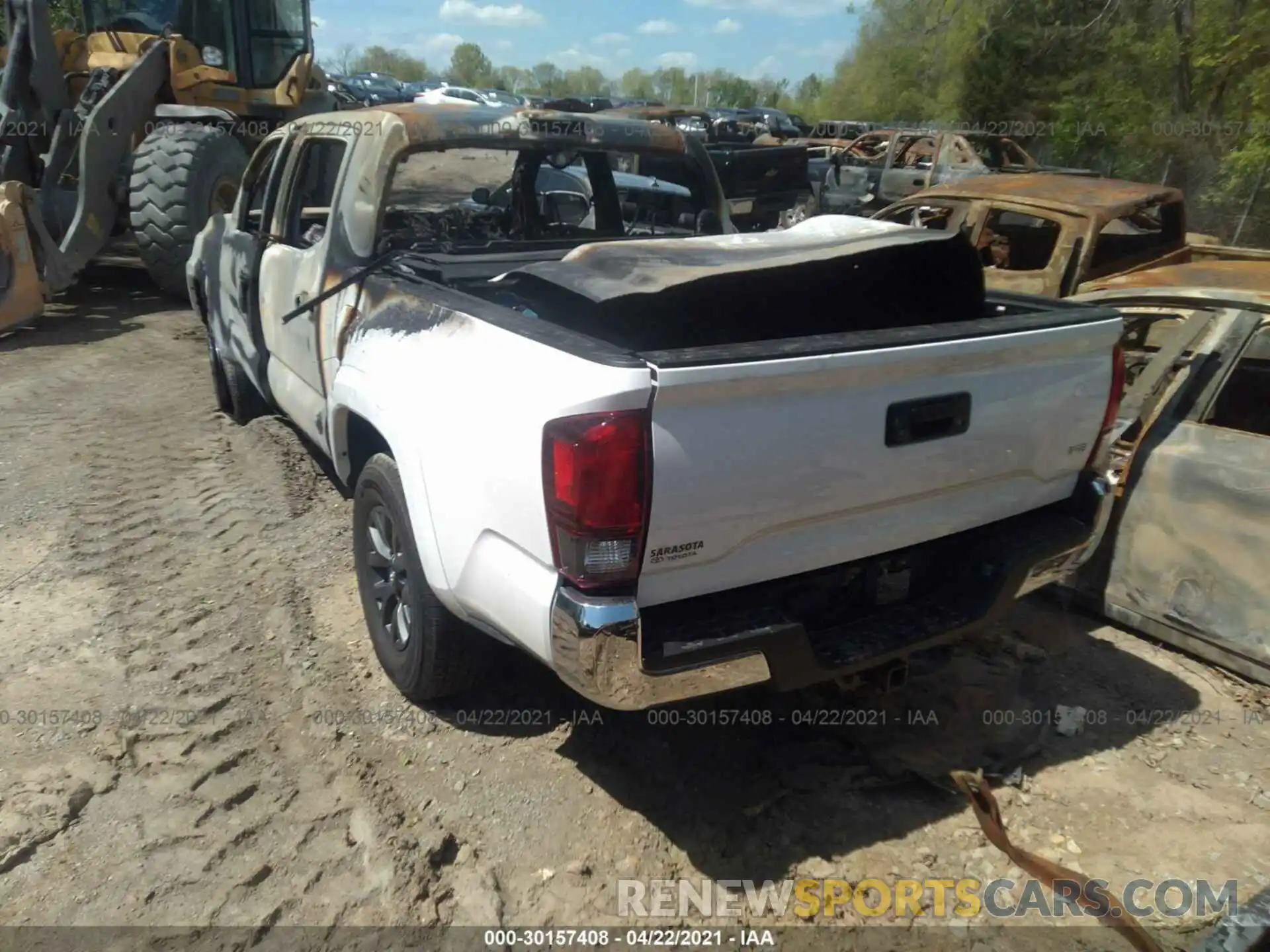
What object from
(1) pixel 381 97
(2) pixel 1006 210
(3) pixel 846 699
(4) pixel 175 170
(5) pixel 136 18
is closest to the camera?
(3) pixel 846 699

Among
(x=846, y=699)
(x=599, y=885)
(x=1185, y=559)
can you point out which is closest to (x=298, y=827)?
(x=599, y=885)

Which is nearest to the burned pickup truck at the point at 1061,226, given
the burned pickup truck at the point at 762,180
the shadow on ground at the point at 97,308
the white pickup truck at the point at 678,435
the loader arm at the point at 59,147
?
the white pickup truck at the point at 678,435

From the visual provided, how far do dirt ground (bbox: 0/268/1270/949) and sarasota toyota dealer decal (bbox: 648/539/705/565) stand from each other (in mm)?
980

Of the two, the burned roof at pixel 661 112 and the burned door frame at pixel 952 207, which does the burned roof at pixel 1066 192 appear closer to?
the burned door frame at pixel 952 207

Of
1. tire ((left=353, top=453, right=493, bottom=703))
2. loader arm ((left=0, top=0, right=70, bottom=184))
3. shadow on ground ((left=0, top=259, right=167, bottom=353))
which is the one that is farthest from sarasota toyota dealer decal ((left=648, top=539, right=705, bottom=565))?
loader arm ((left=0, top=0, right=70, bottom=184))

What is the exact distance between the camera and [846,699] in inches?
134

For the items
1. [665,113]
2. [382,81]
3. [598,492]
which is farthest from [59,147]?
[382,81]

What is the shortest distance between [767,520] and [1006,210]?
5.24m

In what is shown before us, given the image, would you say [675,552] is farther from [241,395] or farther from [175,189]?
[175,189]

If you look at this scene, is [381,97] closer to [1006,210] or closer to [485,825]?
[1006,210]

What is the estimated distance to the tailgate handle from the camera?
2.47 m

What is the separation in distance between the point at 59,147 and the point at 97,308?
150 cm

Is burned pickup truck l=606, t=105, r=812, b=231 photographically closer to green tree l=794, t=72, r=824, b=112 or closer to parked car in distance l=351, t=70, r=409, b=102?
parked car in distance l=351, t=70, r=409, b=102

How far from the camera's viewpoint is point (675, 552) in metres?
2.25
